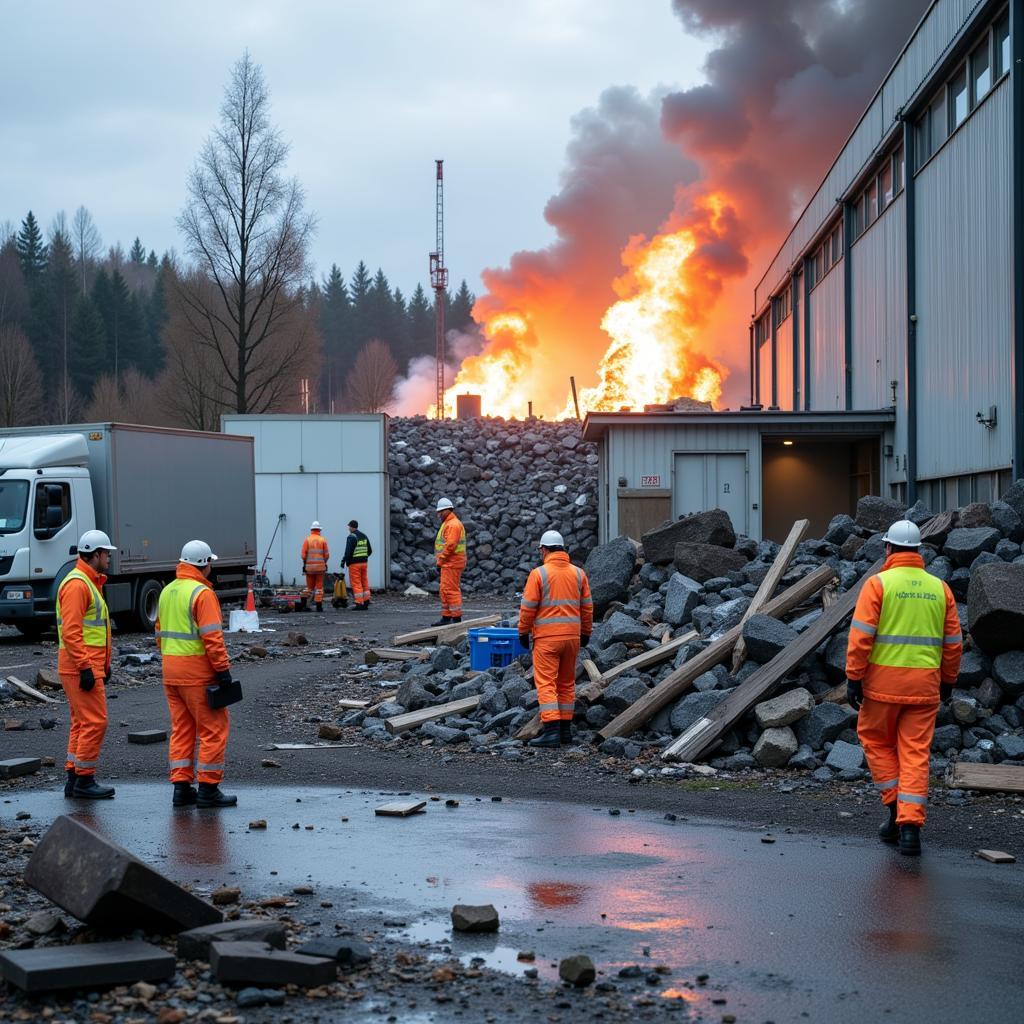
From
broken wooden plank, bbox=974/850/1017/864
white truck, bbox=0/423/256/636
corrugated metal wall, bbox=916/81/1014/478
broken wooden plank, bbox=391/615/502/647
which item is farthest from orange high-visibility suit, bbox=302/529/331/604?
broken wooden plank, bbox=974/850/1017/864

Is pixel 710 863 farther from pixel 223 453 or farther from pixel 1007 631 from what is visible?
pixel 223 453

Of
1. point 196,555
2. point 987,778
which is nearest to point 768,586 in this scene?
point 987,778

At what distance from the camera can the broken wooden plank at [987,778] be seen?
31.1 feet

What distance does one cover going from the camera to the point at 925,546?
45.7 ft

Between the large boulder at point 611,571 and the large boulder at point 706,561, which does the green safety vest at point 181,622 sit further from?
the large boulder at point 706,561

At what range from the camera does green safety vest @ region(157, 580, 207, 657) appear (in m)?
9.16

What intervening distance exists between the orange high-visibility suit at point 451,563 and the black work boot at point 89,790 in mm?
11309

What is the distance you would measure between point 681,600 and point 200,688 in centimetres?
697

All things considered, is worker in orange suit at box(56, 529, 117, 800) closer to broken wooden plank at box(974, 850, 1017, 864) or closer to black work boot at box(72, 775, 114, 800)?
black work boot at box(72, 775, 114, 800)

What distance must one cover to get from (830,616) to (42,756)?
7482mm

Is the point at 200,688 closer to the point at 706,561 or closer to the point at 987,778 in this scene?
the point at 987,778

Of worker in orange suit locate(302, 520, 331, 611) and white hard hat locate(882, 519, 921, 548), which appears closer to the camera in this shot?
white hard hat locate(882, 519, 921, 548)

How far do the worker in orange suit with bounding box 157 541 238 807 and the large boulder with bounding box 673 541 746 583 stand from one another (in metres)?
8.21

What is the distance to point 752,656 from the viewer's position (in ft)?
39.8
